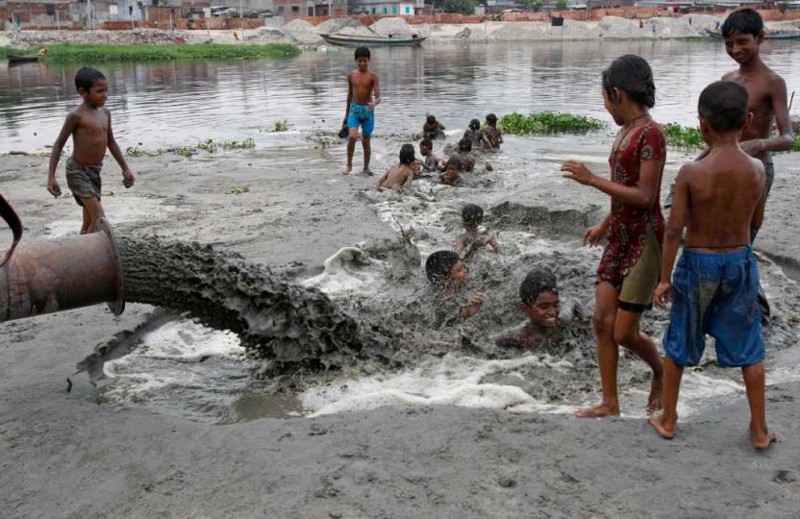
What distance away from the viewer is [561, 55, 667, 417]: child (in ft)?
11.2

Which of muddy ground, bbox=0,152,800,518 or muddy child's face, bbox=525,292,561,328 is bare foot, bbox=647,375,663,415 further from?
muddy child's face, bbox=525,292,561,328

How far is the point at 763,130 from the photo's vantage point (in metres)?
4.90

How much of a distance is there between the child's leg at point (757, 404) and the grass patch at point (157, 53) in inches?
1699

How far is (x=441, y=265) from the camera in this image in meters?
6.26

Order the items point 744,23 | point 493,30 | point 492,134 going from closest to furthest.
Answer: point 744,23 → point 492,134 → point 493,30

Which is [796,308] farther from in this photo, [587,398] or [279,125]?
[279,125]

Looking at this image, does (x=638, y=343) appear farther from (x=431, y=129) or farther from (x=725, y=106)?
(x=431, y=129)

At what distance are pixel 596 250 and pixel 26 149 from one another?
1146cm

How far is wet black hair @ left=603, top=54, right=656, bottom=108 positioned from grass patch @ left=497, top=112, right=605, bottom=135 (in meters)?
12.0

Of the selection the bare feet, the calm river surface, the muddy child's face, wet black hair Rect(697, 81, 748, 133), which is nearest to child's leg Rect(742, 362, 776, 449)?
the bare feet

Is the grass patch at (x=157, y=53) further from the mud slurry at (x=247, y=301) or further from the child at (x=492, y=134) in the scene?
the mud slurry at (x=247, y=301)

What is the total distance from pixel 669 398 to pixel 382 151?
1049 centimetres

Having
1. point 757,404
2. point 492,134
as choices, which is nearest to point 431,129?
point 492,134

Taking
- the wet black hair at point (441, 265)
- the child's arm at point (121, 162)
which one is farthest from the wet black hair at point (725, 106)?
the child's arm at point (121, 162)
